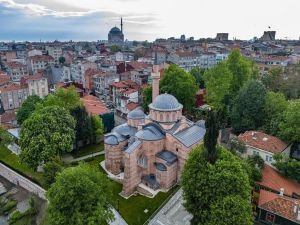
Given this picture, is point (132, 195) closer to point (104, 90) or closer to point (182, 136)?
point (182, 136)

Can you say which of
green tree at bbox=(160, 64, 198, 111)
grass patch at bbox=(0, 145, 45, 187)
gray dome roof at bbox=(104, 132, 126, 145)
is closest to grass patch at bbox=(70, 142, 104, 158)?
grass patch at bbox=(0, 145, 45, 187)

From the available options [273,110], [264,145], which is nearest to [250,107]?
[273,110]

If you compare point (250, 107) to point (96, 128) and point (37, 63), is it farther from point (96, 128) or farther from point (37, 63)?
point (37, 63)

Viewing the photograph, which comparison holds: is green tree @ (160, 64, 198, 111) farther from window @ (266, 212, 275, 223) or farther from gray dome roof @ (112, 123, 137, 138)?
window @ (266, 212, 275, 223)

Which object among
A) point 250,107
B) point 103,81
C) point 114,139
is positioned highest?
point 250,107

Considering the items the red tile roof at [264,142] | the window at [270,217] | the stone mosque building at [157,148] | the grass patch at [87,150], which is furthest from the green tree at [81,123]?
the window at [270,217]
